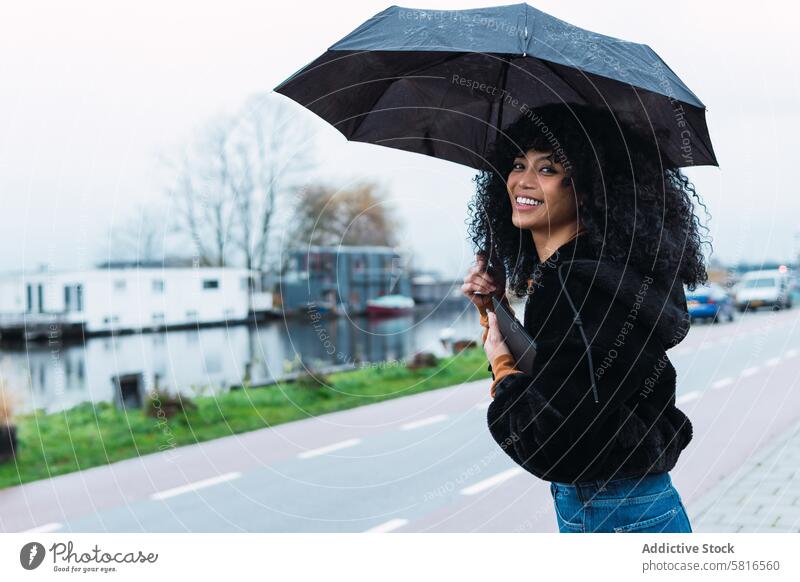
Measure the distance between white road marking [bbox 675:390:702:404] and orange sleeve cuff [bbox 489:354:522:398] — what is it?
6.80 meters

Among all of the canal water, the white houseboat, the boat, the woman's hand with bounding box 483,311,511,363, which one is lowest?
the canal water

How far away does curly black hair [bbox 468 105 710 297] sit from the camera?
167 cm

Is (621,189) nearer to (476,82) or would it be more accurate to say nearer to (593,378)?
(593,378)

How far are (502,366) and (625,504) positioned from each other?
38 cm

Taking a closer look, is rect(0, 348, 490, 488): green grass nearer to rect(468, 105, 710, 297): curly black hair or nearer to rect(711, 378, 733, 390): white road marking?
rect(711, 378, 733, 390): white road marking

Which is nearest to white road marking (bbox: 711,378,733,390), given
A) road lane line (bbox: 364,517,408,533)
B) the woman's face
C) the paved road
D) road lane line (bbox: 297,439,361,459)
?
the paved road

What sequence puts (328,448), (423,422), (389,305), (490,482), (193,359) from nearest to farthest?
(389,305) < (490,482) < (328,448) < (423,422) < (193,359)

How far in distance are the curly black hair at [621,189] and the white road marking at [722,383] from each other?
7789 millimetres

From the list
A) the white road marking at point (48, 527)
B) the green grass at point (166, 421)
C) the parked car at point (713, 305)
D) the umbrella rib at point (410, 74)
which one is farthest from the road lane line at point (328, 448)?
the parked car at point (713, 305)

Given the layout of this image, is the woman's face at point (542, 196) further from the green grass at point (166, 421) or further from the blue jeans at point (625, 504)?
the green grass at point (166, 421)

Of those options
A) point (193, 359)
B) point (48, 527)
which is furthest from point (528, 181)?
point (193, 359)

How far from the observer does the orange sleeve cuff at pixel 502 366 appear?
5.33 ft

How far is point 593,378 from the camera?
151 centimetres

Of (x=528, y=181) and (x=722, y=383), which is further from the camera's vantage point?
(x=722, y=383)
